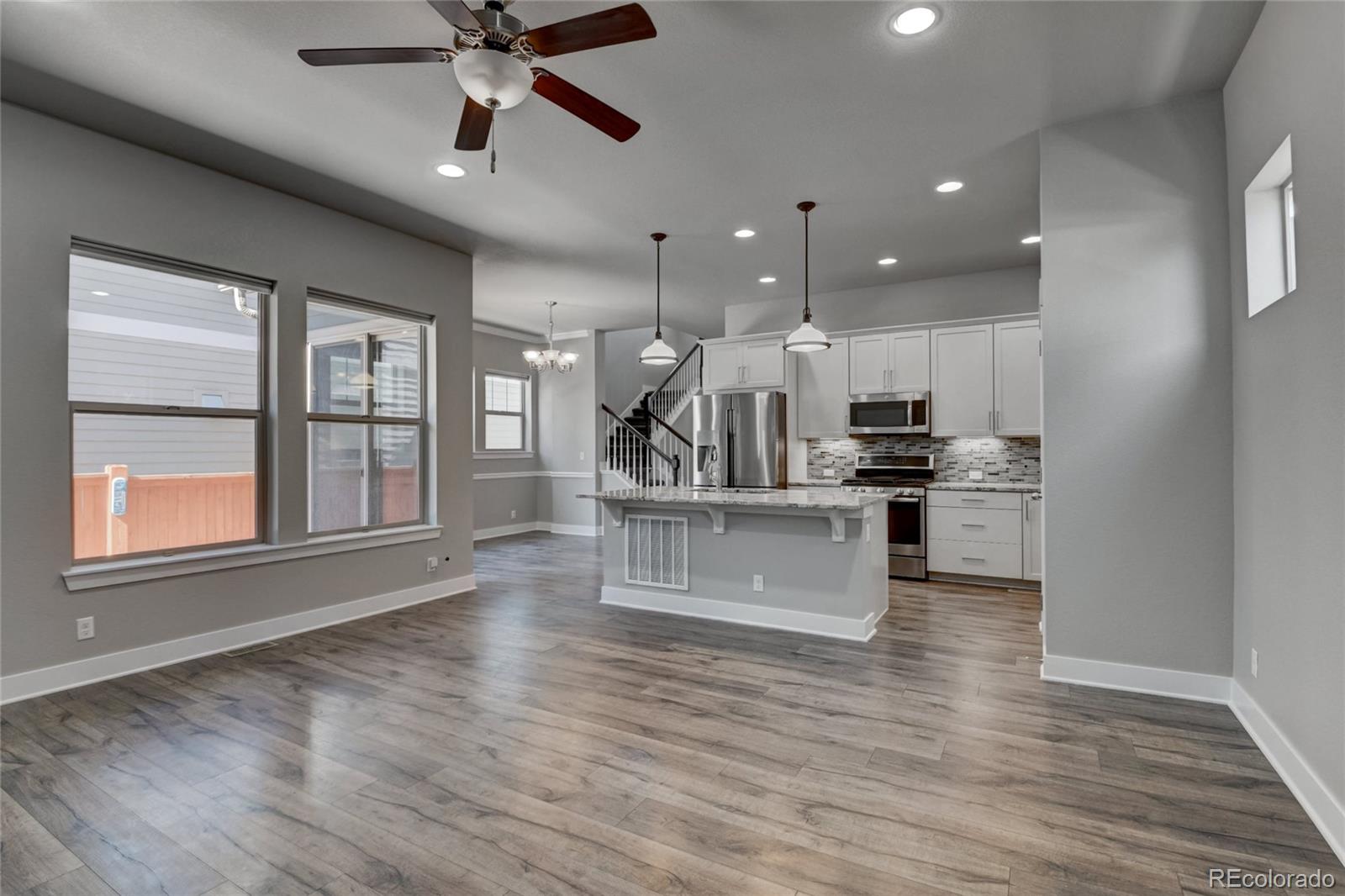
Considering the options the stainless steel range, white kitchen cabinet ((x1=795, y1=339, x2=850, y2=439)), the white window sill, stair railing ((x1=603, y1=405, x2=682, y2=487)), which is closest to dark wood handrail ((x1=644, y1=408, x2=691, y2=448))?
stair railing ((x1=603, y1=405, x2=682, y2=487))

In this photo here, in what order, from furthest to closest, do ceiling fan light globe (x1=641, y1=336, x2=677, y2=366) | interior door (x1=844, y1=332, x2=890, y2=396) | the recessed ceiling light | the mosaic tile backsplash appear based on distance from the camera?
1. interior door (x1=844, y1=332, x2=890, y2=396)
2. the mosaic tile backsplash
3. ceiling fan light globe (x1=641, y1=336, x2=677, y2=366)
4. the recessed ceiling light

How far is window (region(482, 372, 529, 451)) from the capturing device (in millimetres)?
9188

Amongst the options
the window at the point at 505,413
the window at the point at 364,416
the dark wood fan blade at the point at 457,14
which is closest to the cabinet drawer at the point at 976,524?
the window at the point at 364,416

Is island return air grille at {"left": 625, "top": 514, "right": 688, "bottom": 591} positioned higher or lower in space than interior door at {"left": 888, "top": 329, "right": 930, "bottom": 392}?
lower

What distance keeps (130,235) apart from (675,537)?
152 inches

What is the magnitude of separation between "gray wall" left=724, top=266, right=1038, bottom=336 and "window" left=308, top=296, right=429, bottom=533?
4.02 metres

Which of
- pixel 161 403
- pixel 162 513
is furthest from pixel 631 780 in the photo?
pixel 161 403

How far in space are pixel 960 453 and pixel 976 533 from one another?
0.98 meters

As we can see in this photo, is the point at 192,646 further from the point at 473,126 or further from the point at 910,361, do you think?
the point at 910,361

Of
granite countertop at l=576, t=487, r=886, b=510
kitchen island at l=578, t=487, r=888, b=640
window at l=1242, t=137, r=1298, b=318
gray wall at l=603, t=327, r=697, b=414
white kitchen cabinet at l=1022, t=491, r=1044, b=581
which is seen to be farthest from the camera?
gray wall at l=603, t=327, r=697, b=414

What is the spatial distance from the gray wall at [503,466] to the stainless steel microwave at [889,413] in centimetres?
493

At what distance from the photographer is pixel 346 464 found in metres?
4.96

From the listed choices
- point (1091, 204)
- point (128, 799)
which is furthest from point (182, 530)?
point (1091, 204)

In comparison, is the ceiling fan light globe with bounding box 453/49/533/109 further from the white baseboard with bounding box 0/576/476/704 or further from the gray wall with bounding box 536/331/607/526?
the gray wall with bounding box 536/331/607/526
